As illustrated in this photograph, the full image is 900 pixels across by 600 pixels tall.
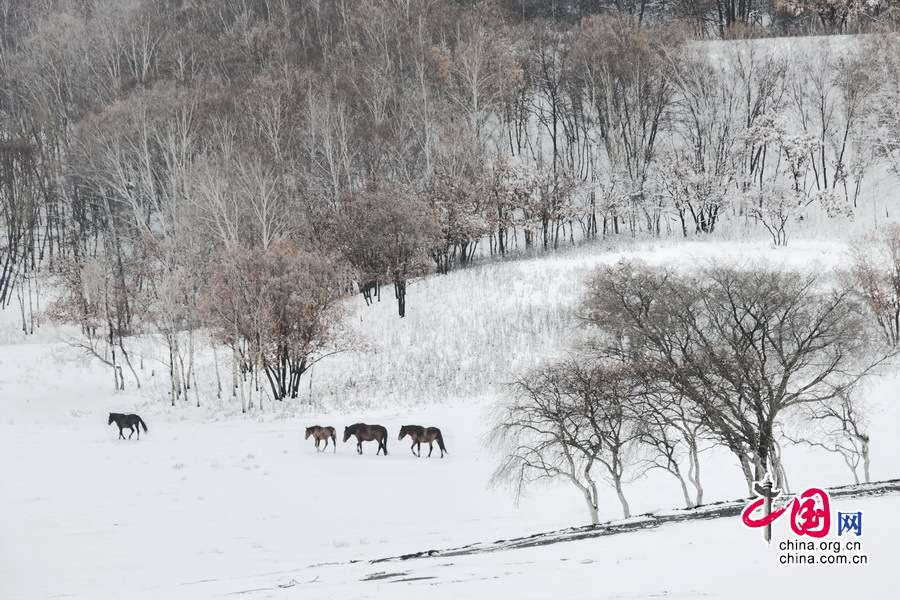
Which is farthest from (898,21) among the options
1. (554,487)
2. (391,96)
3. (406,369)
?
(554,487)

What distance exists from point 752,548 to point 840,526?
105 centimetres

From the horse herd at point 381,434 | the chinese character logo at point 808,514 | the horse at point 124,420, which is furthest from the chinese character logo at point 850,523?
the horse at point 124,420

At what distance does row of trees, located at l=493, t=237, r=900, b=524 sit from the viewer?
62.0 ft

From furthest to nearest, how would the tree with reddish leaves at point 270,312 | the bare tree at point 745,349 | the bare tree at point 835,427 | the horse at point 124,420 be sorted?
the tree with reddish leaves at point 270,312 < the horse at point 124,420 < the bare tree at point 835,427 < the bare tree at point 745,349

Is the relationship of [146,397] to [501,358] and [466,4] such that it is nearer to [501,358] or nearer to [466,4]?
[501,358]

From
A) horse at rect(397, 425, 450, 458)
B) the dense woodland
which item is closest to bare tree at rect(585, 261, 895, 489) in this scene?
horse at rect(397, 425, 450, 458)

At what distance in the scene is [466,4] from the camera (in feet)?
296

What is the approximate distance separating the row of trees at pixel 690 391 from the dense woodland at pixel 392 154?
18217mm

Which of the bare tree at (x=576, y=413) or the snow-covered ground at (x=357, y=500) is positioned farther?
the bare tree at (x=576, y=413)

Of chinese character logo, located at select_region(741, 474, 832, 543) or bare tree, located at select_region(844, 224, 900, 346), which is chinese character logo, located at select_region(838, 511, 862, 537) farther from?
bare tree, located at select_region(844, 224, 900, 346)

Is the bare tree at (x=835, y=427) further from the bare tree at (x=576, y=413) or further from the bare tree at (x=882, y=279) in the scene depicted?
the bare tree at (x=882, y=279)

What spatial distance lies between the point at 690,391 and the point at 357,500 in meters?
10.1

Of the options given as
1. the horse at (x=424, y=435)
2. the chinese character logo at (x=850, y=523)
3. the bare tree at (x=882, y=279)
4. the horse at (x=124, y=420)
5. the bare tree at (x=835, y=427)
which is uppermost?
the bare tree at (x=882, y=279)

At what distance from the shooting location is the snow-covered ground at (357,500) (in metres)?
7.85
